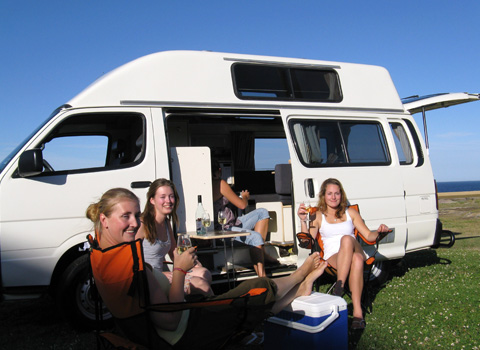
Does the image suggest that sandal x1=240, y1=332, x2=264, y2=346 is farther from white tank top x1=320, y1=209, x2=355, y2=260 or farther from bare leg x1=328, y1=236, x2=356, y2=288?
white tank top x1=320, y1=209, x2=355, y2=260

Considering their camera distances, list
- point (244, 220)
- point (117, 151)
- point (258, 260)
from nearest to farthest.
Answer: point (258, 260) < point (117, 151) < point (244, 220)

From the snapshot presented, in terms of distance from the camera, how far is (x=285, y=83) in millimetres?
6027

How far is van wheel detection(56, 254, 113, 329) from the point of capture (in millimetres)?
4691

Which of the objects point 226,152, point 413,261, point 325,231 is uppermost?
point 226,152

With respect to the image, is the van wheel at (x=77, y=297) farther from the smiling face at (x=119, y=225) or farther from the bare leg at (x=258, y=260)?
the smiling face at (x=119, y=225)

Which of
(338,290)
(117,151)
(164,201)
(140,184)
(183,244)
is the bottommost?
(338,290)

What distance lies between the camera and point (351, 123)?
6375 mm

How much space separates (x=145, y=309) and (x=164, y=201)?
5.20 feet

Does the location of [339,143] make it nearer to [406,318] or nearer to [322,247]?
[322,247]

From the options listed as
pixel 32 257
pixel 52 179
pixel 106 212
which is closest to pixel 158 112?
pixel 52 179

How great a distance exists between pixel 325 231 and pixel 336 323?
1.88 meters

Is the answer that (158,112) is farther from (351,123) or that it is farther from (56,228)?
(351,123)

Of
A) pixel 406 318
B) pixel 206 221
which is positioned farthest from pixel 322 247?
pixel 206 221

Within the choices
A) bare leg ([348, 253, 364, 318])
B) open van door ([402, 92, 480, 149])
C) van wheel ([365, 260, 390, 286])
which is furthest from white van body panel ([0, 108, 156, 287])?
open van door ([402, 92, 480, 149])
